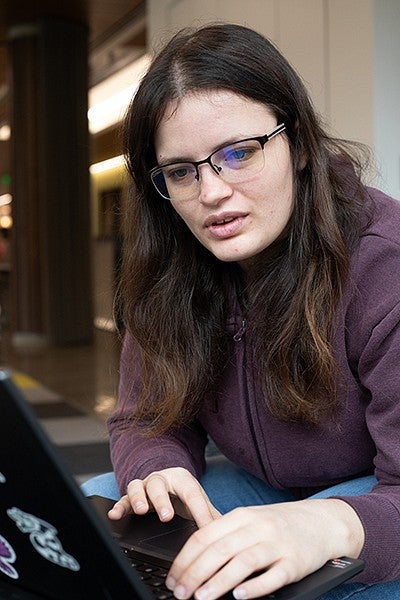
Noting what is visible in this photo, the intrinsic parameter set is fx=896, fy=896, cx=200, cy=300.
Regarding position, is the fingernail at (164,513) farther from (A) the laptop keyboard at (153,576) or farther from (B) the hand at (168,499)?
(A) the laptop keyboard at (153,576)

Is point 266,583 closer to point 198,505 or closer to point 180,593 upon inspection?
point 180,593

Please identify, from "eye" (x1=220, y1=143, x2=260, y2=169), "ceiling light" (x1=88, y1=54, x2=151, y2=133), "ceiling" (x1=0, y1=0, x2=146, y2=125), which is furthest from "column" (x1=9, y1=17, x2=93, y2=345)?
"eye" (x1=220, y1=143, x2=260, y2=169)

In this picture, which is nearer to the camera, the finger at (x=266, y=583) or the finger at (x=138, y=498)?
the finger at (x=266, y=583)

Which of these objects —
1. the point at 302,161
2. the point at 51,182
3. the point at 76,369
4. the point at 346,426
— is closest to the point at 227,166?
the point at 302,161

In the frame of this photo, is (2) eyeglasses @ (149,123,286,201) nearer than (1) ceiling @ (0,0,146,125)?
Yes

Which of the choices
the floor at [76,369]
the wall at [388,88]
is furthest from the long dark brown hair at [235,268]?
the floor at [76,369]

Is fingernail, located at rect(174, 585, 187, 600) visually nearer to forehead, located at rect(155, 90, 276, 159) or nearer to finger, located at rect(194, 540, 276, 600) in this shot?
finger, located at rect(194, 540, 276, 600)

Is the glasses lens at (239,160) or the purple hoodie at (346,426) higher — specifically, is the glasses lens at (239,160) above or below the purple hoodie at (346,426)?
above

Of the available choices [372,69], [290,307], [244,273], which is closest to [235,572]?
[290,307]

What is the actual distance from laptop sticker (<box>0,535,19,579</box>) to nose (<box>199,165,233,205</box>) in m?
0.52

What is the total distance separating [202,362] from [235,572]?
1.83ft

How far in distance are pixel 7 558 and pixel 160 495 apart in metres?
0.29

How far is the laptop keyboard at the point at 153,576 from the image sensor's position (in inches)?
33.7

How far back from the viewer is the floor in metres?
5.32
